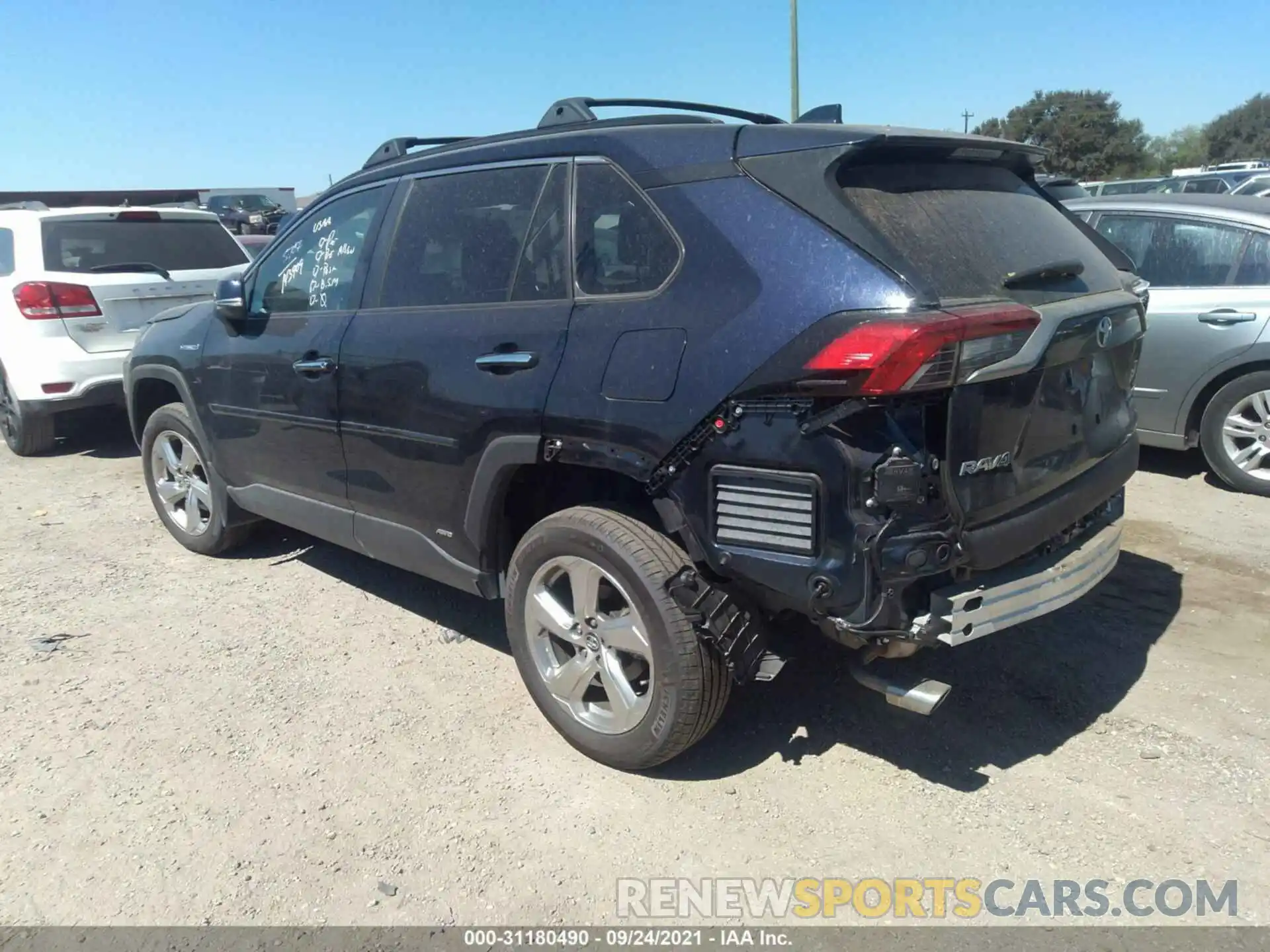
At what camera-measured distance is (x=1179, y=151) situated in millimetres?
75938

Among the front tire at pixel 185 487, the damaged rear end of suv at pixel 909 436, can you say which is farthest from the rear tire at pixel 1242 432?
the front tire at pixel 185 487

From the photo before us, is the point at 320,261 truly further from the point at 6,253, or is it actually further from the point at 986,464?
the point at 6,253

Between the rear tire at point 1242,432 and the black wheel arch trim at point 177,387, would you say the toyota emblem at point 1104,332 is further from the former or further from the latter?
the black wheel arch trim at point 177,387

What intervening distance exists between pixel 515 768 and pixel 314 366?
1825 mm

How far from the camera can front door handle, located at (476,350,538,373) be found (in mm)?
3102

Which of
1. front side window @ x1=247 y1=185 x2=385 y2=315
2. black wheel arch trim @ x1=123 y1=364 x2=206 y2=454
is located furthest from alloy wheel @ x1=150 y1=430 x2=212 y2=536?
front side window @ x1=247 y1=185 x2=385 y2=315

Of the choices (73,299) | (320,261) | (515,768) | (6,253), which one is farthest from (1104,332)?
(6,253)

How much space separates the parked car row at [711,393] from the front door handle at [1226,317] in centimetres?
241

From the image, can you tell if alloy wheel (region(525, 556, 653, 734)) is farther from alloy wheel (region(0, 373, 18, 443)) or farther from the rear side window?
the rear side window

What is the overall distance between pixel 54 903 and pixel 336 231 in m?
2.67

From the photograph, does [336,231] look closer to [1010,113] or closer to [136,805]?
[136,805]

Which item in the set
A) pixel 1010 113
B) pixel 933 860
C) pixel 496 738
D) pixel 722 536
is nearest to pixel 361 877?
pixel 496 738

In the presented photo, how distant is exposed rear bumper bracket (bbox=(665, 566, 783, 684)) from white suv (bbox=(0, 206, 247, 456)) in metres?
5.76

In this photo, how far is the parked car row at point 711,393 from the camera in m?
2.47
